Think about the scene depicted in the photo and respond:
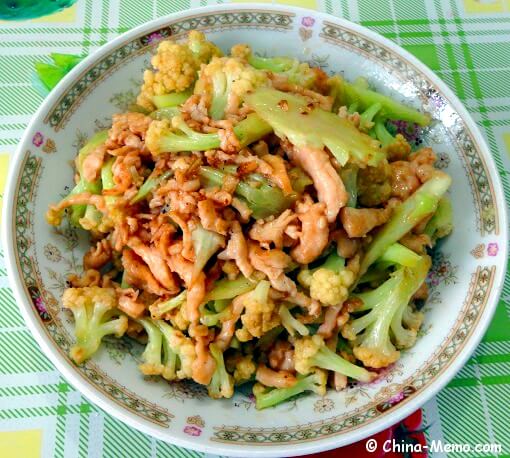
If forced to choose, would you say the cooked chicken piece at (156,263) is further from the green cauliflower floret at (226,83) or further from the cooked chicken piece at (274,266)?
the green cauliflower floret at (226,83)

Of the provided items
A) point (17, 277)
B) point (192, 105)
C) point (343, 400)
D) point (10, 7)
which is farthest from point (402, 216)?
point (10, 7)

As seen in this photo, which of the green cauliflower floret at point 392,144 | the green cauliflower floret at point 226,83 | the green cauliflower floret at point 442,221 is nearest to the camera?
the green cauliflower floret at point 226,83

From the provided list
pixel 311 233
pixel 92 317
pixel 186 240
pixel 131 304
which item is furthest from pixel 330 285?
pixel 92 317

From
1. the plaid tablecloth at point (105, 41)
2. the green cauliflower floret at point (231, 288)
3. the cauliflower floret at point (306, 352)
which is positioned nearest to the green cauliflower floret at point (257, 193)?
the green cauliflower floret at point (231, 288)

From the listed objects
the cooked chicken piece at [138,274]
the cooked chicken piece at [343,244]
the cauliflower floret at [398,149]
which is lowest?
the cooked chicken piece at [138,274]

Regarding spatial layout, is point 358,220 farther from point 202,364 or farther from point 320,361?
point 202,364

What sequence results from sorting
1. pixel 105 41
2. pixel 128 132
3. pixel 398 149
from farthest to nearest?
pixel 105 41 → pixel 398 149 → pixel 128 132

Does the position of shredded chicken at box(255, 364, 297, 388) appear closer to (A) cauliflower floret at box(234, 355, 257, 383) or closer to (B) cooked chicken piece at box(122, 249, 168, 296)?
(A) cauliflower floret at box(234, 355, 257, 383)
